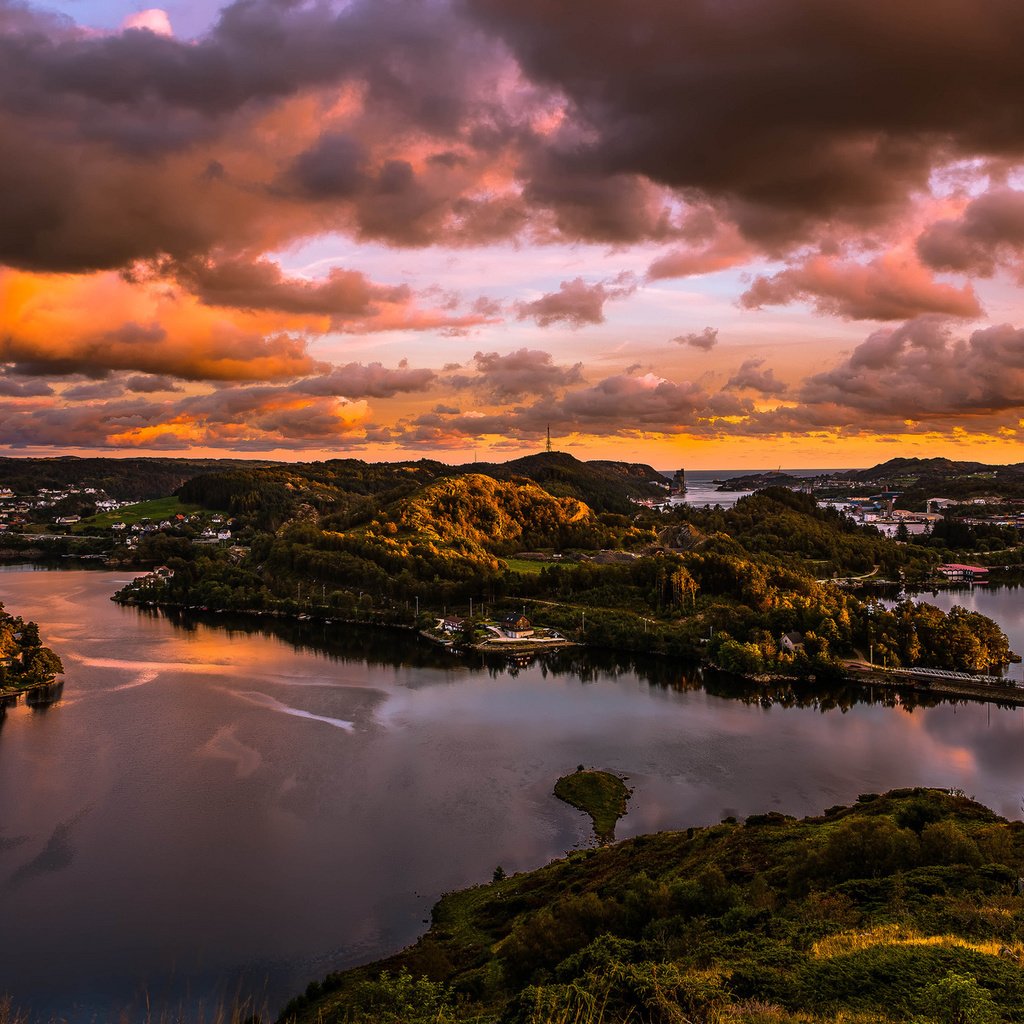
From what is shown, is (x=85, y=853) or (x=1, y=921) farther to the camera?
(x=85, y=853)

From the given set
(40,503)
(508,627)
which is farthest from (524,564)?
(40,503)

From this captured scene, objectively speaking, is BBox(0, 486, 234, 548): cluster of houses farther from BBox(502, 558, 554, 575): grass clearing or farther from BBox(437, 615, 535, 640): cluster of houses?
BBox(437, 615, 535, 640): cluster of houses

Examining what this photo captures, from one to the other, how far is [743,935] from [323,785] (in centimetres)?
1694

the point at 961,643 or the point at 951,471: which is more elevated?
the point at 951,471

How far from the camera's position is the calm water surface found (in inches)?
637

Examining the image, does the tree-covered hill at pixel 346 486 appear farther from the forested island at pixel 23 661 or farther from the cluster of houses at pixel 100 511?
the forested island at pixel 23 661

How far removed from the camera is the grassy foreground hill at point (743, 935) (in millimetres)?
6176

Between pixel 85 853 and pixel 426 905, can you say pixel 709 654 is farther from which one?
pixel 85 853

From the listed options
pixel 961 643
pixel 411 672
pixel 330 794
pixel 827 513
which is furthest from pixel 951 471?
pixel 330 794

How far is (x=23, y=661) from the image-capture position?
117 ft

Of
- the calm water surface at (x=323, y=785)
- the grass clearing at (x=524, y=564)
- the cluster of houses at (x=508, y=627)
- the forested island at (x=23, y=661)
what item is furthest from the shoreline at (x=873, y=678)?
the forested island at (x=23, y=661)

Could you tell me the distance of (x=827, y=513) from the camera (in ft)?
270

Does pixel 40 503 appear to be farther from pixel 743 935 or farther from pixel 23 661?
pixel 743 935

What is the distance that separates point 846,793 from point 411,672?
2237 cm
